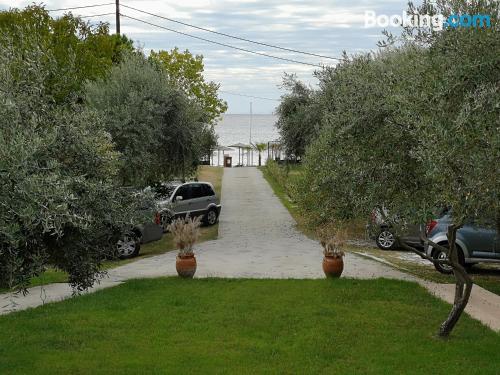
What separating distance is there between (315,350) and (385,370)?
43.1 inches

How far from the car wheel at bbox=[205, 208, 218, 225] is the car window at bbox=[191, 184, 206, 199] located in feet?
2.55

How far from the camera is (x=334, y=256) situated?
13.7 meters

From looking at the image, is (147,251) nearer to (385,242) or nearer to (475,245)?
(385,242)

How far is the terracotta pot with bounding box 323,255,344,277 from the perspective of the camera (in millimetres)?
13695

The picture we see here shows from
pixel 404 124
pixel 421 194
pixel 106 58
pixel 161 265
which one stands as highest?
pixel 106 58

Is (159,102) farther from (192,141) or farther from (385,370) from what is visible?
(385,370)

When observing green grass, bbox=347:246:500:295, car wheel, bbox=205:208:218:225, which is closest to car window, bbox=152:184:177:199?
car wheel, bbox=205:208:218:225

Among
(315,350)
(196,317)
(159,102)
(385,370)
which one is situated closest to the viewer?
(385,370)

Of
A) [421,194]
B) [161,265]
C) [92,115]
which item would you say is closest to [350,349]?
[421,194]

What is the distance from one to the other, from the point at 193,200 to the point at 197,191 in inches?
17.2

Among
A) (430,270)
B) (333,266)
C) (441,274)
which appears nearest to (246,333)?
(333,266)

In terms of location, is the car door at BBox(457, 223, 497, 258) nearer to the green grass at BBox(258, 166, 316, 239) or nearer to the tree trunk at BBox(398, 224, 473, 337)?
the tree trunk at BBox(398, 224, 473, 337)

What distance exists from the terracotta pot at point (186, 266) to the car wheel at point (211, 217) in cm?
964

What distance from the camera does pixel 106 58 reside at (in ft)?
76.0
